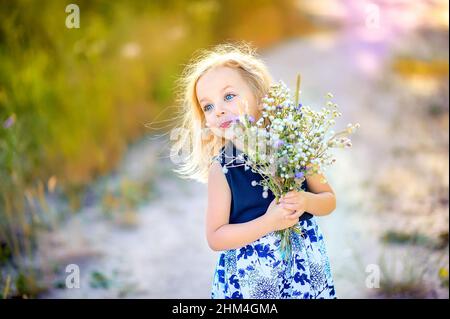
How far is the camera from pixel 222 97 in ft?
7.32

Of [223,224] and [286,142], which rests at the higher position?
[286,142]

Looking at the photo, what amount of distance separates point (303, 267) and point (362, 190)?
10.5 feet

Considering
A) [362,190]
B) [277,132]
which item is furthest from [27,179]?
[277,132]

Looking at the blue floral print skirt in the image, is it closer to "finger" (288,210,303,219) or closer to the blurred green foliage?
"finger" (288,210,303,219)

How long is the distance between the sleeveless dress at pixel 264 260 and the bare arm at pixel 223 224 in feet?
0.10

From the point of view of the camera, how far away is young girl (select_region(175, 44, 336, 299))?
82.3 inches

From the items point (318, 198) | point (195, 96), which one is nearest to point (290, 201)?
point (318, 198)

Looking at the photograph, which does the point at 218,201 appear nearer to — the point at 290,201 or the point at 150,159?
the point at 290,201

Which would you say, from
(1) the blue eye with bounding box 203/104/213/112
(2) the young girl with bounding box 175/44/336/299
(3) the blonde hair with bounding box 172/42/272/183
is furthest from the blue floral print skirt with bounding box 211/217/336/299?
(1) the blue eye with bounding box 203/104/213/112

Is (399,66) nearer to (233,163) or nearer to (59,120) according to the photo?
(59,120)

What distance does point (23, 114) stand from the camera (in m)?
4.72

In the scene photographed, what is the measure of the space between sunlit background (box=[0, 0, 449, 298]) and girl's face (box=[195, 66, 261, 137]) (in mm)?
469

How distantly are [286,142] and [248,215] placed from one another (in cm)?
33
